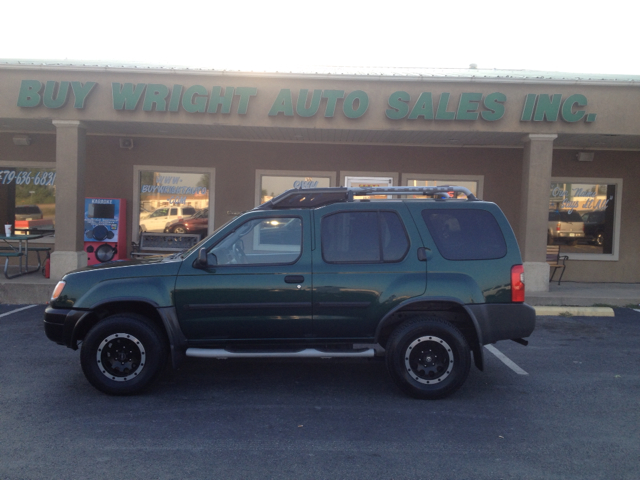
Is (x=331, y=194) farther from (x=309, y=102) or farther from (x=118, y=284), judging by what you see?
(x=309, y=102)

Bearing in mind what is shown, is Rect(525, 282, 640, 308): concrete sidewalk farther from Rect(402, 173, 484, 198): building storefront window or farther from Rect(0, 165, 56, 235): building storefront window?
Rect(0, 165, 56, 235): building storefront window

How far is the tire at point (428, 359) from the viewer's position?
17.0ft

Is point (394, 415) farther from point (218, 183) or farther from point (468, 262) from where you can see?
point (218, 183)

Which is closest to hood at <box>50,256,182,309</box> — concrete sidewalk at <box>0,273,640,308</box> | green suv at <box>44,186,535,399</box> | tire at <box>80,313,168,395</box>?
green suv at <box>44,186,535,399</box>

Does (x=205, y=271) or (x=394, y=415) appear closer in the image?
(x=394, y=415)

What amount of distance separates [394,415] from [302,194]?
232 centimetres

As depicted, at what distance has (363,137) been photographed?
472 inches

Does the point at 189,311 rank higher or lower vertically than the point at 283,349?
higher

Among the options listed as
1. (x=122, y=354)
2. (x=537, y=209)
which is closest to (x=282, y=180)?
(x=537, y=209)

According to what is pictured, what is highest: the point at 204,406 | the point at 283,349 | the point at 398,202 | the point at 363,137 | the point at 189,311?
the point at 363,137

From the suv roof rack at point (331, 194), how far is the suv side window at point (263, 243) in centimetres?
23

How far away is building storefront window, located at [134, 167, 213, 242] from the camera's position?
1304 centimetres

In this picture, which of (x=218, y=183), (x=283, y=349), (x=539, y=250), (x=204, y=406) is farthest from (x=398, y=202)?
(x=218, y=183)

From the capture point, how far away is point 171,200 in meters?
13.0
